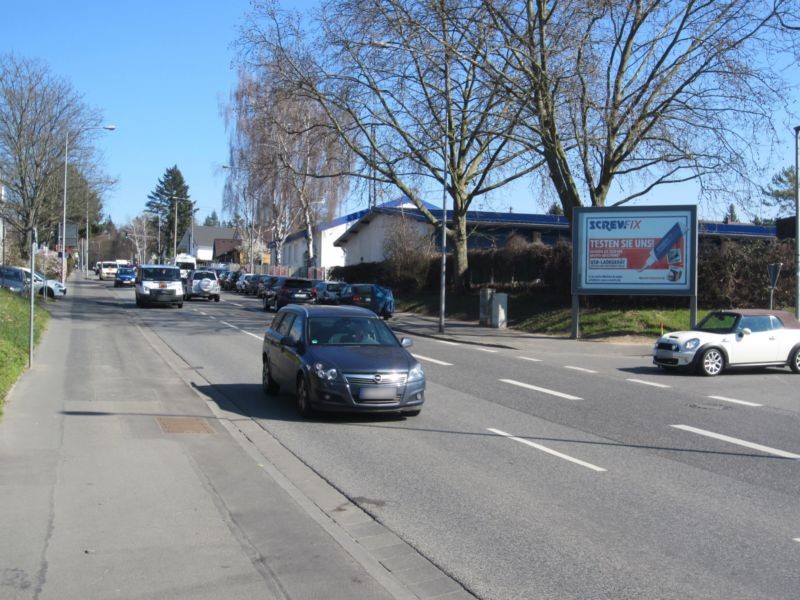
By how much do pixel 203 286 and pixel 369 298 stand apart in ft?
48.8

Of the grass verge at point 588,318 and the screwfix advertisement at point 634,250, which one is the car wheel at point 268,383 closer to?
the grass verge at point 588,318

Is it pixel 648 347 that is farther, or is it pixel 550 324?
pixel 550 324

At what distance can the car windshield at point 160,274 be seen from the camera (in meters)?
37.7

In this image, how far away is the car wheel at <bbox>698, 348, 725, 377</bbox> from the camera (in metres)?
17.4

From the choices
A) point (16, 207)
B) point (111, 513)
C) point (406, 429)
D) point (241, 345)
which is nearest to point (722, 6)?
point (241, 345)

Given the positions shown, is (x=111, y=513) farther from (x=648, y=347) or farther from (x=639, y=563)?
(x=648, y=347)

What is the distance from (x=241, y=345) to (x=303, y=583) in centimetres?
1774

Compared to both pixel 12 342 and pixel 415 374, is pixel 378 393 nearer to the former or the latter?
pixel 415 374

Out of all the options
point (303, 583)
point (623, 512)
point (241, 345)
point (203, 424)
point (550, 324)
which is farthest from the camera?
point (550, 324)

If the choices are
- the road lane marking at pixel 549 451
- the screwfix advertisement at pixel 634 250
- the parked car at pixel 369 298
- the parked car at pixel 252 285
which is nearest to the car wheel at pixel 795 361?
the screwfix advertisement at pixel 634 250

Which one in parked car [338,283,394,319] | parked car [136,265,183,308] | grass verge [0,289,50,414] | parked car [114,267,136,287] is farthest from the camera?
parked car [114,267,136,287]

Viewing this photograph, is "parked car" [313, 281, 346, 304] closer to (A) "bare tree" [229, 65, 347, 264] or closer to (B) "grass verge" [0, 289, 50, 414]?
(A) "bare tree" [229, 65, 347, 264]

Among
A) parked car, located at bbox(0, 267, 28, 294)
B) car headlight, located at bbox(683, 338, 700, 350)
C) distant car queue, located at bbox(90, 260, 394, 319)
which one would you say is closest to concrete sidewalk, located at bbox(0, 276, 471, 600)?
car headlight, located at bbox(683, 338, 700, 350)

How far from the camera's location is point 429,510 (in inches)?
269
